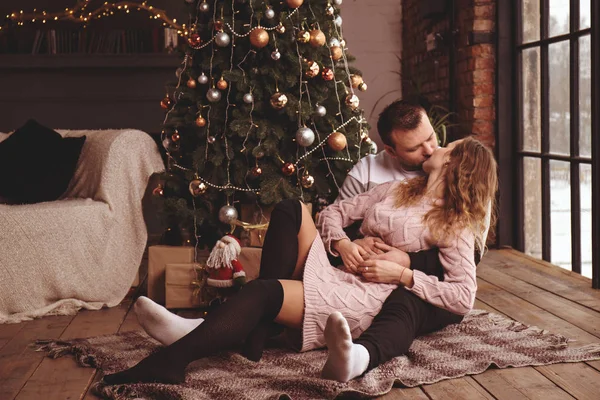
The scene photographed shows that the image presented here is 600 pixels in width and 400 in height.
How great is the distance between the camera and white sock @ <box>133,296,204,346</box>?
213 centimetres

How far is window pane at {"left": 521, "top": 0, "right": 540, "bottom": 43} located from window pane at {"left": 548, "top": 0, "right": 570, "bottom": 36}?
15 cm

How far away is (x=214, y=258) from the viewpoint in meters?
2.89

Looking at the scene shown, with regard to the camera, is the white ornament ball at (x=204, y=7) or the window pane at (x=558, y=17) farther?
the window pane at (x=558, y=17)

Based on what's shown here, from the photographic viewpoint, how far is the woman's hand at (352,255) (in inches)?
96.3

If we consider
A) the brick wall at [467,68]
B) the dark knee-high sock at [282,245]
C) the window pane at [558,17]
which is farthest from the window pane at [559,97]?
the dark knee-high sock at [282,245]

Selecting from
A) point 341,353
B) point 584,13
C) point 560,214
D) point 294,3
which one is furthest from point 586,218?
point 341,353

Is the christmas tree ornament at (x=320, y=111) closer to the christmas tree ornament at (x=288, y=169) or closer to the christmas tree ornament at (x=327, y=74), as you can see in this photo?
the christmas tree ornament at (x=327, y=74)

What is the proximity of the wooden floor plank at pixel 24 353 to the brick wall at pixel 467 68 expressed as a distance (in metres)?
2.70

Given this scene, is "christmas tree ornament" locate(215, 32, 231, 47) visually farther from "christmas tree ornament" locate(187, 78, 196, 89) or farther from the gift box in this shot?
the gift box

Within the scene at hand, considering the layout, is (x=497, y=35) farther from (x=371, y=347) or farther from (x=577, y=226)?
(x=371, y=347)

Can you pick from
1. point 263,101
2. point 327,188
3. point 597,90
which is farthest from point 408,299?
point 597,90

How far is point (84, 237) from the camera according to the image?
10.8ft

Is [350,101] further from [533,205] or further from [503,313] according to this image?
[533,205]

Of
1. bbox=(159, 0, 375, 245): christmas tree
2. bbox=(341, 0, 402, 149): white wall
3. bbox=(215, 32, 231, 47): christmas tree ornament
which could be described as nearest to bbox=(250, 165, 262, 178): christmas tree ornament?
bbox=(159, 0, 375, 245): christmas tree
